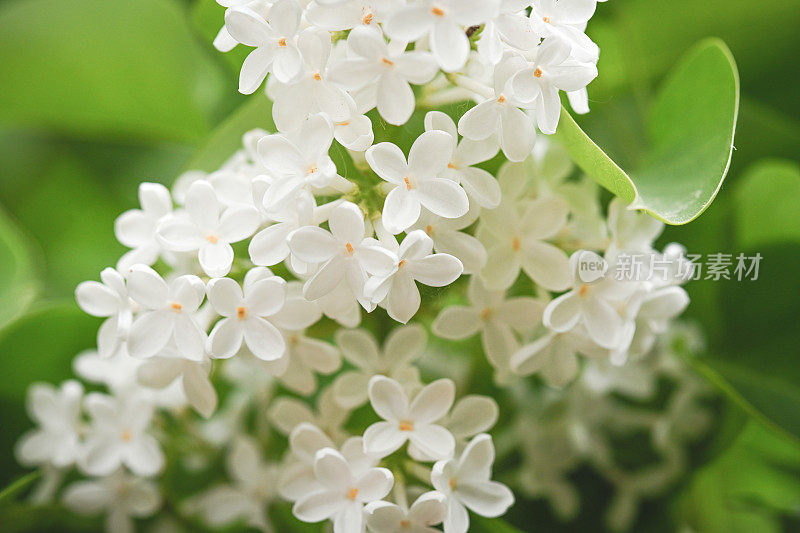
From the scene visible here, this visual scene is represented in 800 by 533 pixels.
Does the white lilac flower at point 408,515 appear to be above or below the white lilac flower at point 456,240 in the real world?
below

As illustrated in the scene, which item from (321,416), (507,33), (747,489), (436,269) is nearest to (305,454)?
(321,416)

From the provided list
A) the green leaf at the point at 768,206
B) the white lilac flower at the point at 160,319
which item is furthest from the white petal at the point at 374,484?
the green leaf at the point at 768,206

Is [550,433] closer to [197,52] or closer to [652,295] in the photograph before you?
[652,295]

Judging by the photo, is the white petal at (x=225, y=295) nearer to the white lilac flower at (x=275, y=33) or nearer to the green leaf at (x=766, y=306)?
the white lilac flower at (x=275, y=33)

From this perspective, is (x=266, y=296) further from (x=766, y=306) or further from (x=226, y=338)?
(x=766, y=306)

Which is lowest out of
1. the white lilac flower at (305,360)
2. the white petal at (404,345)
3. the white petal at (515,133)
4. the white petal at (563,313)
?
the white lilac flower at (305,360)

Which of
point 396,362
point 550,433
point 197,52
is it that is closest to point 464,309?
point 396,362

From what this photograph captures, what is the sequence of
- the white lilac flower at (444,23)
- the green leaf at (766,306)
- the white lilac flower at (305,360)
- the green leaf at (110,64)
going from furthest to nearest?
the green leaf at (110,64)
the green leaf at (766,306)
the white lilac flower at (305,360)
the white lilac flower at (444,23)
